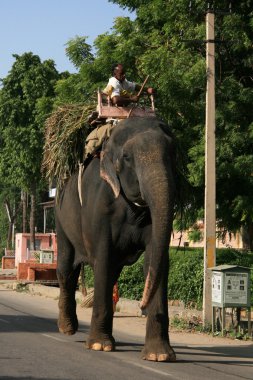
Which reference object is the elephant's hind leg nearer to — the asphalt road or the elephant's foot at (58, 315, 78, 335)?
the elephant's foot at (58, 315, 78, 335)

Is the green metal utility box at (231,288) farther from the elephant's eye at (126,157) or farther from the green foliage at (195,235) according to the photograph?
the green foliage at (195,235)

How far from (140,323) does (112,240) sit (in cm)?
722

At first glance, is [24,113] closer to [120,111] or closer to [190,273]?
[190,273]

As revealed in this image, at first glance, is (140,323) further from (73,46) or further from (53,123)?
Answer: (73,46)

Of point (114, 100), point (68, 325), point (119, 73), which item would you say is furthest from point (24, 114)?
point (114, 100)

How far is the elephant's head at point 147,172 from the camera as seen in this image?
916 cm

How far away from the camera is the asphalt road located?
923cm

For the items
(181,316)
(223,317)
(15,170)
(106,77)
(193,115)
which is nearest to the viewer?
(223,317)

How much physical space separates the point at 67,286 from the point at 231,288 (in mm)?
3987

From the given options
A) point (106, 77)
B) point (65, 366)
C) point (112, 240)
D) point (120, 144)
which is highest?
point (106, 77)

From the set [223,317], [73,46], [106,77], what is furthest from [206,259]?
[73,46]

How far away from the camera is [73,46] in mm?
26109

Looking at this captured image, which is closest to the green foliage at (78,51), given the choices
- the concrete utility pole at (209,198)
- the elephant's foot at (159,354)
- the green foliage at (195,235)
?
the green foliage at (195,235)

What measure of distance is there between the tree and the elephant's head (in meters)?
31.1
